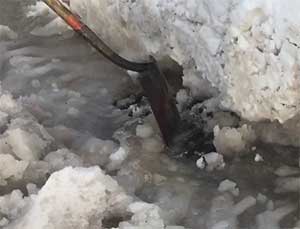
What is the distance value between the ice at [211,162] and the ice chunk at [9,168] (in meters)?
0.75

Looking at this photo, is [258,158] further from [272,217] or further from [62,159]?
[62,159]

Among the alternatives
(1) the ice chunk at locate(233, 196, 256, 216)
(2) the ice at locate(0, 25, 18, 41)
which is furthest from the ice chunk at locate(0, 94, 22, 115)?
(1) the ice chunk at locate(233, 196, 256, 216)

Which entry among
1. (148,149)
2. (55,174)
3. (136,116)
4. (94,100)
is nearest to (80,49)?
(94,100)

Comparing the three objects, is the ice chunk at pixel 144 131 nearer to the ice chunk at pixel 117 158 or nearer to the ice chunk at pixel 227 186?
the ice chunk at pixel 117 158

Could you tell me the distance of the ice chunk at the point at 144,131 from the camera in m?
3.01

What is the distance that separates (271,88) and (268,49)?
0.50ft

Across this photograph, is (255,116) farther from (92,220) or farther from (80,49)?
(80,49)

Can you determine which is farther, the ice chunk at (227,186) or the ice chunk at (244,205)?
the ice chunk at (227,186)

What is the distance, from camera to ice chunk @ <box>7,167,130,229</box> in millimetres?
2453

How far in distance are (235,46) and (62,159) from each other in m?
0.86

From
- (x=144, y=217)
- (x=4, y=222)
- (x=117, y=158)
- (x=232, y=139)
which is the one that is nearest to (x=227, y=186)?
(x=232, y=139)

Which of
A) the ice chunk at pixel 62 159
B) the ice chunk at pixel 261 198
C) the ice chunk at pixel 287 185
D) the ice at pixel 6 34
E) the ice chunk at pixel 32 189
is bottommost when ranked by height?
the ice at pixel 6 34

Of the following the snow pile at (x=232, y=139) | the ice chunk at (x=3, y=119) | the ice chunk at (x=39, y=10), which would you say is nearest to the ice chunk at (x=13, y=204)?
the ice chunk at (x=3, y=119)

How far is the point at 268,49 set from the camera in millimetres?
2541
